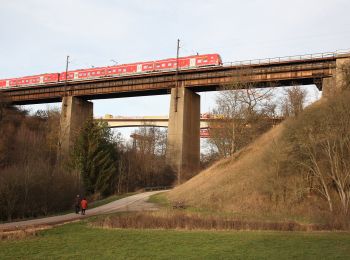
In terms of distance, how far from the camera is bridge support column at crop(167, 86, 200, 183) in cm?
5938

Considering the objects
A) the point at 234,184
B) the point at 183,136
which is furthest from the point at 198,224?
the point at 183,136

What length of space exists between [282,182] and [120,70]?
42027mm

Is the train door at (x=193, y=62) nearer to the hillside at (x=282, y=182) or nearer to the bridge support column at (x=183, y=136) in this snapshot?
the bridge support column at (x=183, y=136)

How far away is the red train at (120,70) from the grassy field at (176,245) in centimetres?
4103

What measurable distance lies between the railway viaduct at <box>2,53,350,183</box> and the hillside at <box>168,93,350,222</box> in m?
15.8

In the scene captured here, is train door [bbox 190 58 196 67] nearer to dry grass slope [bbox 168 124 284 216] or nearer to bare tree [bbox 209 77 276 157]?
bare tree [bbox 209 77 276 157]

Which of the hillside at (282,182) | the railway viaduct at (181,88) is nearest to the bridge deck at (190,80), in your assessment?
the railway viaduct at (181,88)

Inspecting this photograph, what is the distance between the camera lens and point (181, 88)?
61219mm

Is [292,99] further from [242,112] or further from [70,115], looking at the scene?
[70,115]

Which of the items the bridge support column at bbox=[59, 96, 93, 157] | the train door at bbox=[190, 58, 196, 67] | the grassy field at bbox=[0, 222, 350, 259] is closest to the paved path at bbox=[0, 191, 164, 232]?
the grassy field at bbox=[0, 222, 350, 259]

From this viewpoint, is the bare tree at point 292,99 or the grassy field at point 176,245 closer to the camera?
the grassy field at point 176,245

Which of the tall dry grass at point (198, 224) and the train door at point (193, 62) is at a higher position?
the train door at point (193, 62)

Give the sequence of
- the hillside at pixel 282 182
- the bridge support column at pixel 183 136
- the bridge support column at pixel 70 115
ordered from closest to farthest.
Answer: the hillside at pixel 282 182 → the bridge support column at pixel 183 136 → the bridge support column at pixel 70 115

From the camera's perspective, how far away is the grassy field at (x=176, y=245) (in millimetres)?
13516
